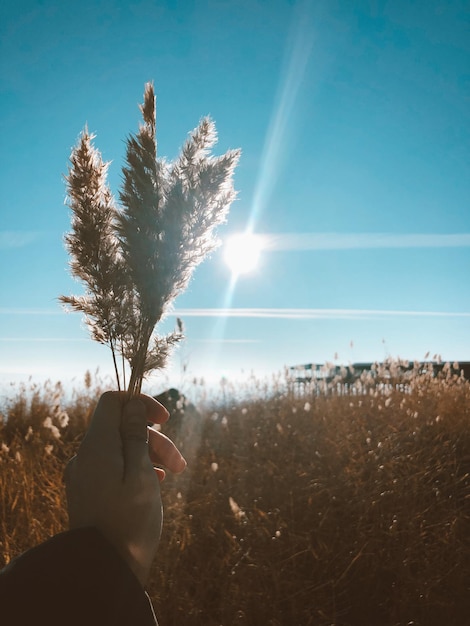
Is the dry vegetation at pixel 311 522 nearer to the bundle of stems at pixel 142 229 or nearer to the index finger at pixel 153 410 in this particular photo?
the index finger at pixel 153 410

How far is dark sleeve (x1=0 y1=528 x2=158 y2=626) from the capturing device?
1.04 m

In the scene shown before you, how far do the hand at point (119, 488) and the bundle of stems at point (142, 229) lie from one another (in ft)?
0.48

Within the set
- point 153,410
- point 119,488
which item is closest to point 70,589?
point 119,488

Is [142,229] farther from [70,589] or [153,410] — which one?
[70,589]

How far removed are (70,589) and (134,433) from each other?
0.48m

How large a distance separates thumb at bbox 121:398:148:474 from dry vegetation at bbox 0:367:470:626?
166cm

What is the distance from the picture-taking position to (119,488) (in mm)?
1338

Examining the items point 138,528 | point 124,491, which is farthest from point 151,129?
point 138,528

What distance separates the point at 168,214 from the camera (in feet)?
5.06

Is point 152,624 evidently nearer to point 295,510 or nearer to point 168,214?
point 168,214

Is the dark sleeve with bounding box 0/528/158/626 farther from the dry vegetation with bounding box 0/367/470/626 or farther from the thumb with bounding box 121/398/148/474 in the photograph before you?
the dry vegetation with bounding box 0/367/470/626

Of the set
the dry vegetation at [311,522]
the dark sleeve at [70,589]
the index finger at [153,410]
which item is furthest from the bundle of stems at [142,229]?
the dry vegetation at [311,522]

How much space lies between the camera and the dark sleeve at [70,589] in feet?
3.41

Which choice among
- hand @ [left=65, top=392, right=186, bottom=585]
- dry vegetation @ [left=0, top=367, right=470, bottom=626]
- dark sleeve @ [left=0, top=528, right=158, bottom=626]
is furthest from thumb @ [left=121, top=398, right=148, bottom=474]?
dry vegetation @ [left=0, top=367, right=470, bottom=626]
